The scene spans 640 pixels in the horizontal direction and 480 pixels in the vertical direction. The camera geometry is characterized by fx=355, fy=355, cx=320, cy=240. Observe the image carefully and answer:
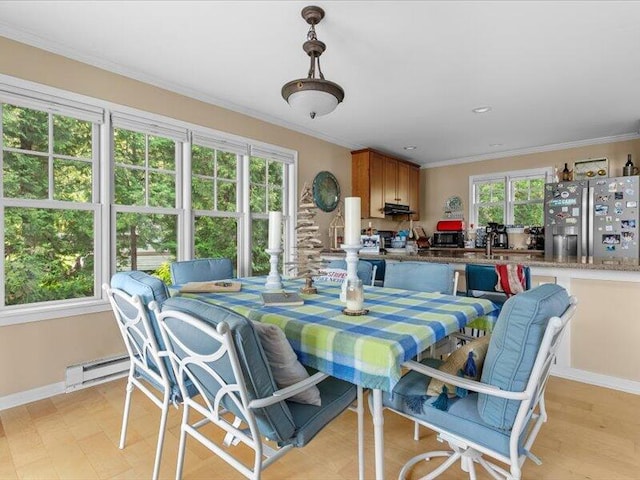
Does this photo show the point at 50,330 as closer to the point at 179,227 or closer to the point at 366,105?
the point at 179,227

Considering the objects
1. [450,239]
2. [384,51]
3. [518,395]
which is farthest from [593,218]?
[518,395]

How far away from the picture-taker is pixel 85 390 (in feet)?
8.64

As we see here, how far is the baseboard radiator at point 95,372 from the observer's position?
2.60 m

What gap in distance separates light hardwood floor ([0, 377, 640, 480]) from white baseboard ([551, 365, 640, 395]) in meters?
0.17

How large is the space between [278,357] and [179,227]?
2449mm

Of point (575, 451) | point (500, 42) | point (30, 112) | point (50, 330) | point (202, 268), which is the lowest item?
point (575, 451)

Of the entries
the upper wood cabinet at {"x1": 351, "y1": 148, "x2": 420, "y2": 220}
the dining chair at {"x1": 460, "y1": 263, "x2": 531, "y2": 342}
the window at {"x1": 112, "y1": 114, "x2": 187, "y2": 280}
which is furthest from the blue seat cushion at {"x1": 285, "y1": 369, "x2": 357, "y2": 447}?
the upper wood cabinet at {"x1": 351, "y1": 148, "x2": 420, "y2": 220}

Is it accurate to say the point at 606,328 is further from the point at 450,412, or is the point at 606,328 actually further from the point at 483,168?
the point at 483,168

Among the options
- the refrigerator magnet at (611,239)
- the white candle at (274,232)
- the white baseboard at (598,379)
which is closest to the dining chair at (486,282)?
the white baseboard at (598,379)

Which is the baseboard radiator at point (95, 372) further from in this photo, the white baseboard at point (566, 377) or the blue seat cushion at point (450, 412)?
the blue seat cushion at point (450, 412)

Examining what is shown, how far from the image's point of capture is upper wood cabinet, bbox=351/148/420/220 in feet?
17.1

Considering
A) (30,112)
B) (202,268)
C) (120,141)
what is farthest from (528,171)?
(30,112)

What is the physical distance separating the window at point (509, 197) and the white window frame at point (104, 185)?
411 centimetres

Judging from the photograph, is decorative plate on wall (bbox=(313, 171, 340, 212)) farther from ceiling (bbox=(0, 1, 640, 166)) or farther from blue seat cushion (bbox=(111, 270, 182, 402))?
blue seat cushion (bbox=(111, 270, 182, 402))
